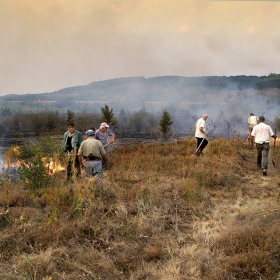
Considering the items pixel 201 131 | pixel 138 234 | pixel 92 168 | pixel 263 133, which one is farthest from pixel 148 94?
pixel 138 234

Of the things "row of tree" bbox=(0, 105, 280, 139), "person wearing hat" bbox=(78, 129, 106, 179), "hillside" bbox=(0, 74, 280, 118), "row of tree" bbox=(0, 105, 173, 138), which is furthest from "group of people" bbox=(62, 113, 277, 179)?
"hillside" bbox=(0, 74, 280, 118)

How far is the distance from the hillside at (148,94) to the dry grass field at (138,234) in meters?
77.6

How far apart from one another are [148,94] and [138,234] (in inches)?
5569

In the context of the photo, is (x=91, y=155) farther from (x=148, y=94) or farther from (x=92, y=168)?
(x=148, y=94)

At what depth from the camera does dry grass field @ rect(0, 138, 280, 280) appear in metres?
3.28

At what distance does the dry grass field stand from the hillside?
7757cm

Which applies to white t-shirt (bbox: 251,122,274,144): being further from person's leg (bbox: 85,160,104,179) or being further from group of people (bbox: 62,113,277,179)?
person's leg (bbox: 85,160,104,179)

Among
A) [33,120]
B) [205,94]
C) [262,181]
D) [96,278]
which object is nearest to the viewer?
[96,278]

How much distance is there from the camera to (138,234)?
4176 millimetres

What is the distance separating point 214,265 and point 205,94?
383ft

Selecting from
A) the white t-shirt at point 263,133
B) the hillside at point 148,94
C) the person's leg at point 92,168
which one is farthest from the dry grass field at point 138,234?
the hillside at point 148,94

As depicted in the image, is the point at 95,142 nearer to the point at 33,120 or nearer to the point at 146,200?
the point at 146,200

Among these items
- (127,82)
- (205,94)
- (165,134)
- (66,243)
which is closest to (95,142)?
(66,243)

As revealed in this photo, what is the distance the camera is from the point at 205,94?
115750 millimetres
